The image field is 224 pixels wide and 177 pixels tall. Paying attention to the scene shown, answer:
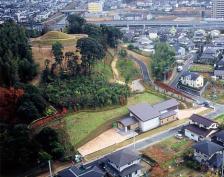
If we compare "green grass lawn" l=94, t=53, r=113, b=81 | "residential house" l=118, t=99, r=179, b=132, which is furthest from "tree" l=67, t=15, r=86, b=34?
"residential house" l=118, t=99, r=179, b=132

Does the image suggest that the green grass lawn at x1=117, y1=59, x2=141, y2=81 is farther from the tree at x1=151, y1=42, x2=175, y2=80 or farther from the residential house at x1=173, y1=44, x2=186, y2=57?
the residential house at x1=173, y1=44, x2=186, y2=57

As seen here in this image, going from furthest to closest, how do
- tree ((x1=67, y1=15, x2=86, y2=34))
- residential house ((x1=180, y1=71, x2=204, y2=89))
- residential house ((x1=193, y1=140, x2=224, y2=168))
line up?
1. tree ((x1=67, y1=15, x2=86, y2=34))
2. residential house ((x1=180, y1=71, x2=204, y2=89))
3. residential house ((x1=193, y1=140, x2=224, y2=168))

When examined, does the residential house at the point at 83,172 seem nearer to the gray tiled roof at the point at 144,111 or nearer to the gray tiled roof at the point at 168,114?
the gray tiled roof at the point at 144,111

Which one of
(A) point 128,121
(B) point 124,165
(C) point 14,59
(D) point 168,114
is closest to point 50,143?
(B) point 124,165

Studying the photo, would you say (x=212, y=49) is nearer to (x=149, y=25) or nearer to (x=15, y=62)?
(x=15, y=62)

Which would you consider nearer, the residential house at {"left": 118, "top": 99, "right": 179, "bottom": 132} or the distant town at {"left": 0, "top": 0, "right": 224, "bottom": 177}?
the distant town at {"left": 0, "top": 0, "right": 224, "bottom": 177}

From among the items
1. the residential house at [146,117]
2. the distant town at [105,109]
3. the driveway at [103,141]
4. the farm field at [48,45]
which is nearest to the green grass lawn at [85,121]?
the distant town at [105,109]
